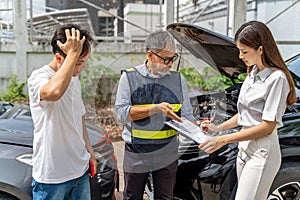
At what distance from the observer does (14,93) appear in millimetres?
5609

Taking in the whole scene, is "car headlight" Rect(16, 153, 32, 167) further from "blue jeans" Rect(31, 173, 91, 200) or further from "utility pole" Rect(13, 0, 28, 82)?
"utility pole" Rect(13, 0, 28, 82)

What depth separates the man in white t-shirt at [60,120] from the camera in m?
1.62

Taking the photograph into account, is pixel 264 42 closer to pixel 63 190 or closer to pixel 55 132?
pixel 55 132

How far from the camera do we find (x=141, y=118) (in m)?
2.10

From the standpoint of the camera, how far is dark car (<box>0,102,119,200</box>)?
2012 mm

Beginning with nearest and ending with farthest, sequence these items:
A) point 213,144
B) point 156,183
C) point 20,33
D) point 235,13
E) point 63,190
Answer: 1. point 63,190
2. point 213,144
3. point 156,183
4. point 20,33
5. point 235,13

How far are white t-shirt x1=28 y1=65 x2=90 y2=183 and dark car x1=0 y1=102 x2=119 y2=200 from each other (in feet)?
1.08

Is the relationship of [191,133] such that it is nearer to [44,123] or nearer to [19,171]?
[44,123]

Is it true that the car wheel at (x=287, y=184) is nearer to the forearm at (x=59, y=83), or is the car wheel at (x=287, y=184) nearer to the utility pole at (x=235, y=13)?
→ the forearm at (x=59, y=83)

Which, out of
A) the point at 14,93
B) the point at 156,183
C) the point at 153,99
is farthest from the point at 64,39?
the point at 14,93

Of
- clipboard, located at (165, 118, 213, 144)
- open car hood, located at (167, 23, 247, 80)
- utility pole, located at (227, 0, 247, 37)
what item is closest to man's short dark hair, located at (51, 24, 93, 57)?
clipboard, located at (165, 118, 213, 144)

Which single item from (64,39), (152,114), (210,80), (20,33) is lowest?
(152,114)

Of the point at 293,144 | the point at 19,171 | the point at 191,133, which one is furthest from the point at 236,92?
the point at 19,171

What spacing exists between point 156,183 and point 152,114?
503mm
